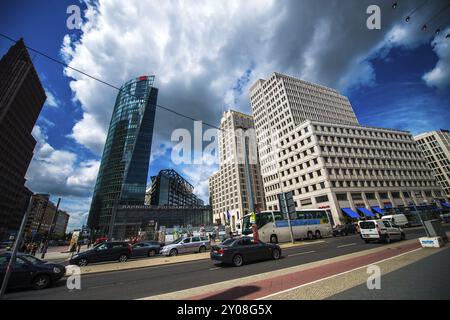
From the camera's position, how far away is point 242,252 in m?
11.1

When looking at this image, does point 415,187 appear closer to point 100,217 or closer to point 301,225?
point 301,225

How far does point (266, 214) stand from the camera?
23.3m

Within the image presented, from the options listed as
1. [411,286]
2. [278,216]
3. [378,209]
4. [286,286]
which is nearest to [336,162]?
[378,209]

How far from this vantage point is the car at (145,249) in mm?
19503

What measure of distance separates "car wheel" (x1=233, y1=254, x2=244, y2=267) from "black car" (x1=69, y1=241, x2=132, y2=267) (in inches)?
448

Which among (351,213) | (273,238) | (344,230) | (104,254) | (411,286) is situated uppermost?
(351,213)

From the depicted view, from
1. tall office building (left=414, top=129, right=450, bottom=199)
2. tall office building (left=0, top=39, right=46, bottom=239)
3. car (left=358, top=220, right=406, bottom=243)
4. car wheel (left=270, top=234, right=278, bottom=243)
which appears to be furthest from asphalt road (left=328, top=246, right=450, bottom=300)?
tall office building (left=414, top=129, right=450, bottom=199)

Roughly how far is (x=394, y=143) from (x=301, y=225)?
58.8 m

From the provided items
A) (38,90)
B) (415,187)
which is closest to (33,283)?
(415,187)

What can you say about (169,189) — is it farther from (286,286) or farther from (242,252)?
(286,286)

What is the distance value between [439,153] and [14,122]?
197975mm

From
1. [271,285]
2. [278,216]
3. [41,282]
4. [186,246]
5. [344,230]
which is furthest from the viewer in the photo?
[344,230]

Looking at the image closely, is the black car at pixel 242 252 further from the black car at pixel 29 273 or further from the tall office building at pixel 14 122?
the tall office building at pixel 14 122

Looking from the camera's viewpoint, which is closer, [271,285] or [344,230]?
[271,285]
